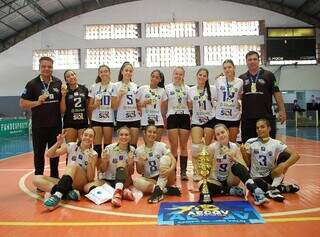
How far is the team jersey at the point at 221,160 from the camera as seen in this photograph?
4.57 meters

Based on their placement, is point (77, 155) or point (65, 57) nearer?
point (77, 155)

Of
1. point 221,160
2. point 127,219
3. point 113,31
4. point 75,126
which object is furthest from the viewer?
point 113,31

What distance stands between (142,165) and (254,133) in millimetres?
1710

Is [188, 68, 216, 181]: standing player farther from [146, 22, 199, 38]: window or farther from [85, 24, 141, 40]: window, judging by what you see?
[85, 24, 141, 40]: window

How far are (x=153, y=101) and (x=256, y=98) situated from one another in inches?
62.3

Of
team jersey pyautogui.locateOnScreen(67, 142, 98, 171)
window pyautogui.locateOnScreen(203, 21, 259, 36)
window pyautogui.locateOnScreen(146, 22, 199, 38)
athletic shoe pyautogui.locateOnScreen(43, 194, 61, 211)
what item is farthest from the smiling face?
window pyautogui.locateOnScreen(203, 21, 259, 36)

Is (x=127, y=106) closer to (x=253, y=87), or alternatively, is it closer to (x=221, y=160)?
(x=221, y=160)

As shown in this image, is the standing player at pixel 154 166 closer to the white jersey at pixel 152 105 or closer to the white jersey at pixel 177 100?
the white jersey at pixel 152 105

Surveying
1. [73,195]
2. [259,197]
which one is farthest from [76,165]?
[259,197]

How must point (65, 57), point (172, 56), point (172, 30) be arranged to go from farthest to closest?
point (65, 57) < point (172, 30) < point (172, 56)

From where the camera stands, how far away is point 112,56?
21609mm

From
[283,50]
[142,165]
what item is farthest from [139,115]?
[283,50]

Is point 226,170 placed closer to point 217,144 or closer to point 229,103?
point 217,144

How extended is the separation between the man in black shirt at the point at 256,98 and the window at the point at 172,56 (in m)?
16.5
